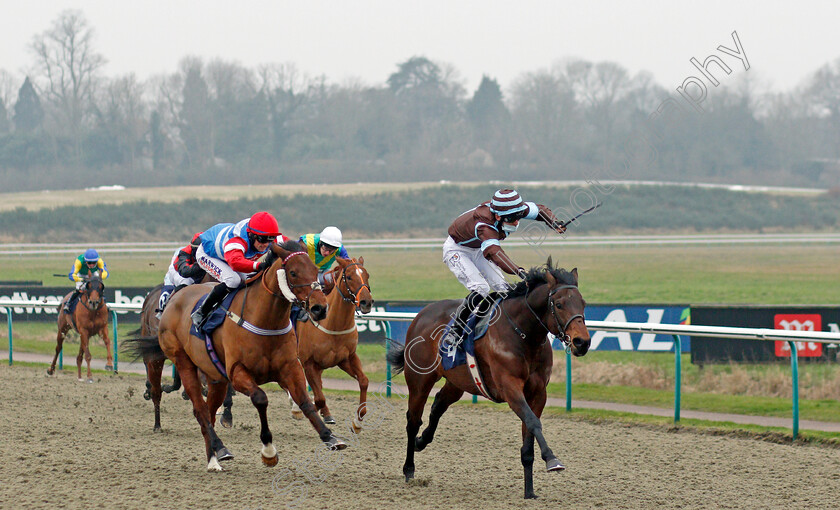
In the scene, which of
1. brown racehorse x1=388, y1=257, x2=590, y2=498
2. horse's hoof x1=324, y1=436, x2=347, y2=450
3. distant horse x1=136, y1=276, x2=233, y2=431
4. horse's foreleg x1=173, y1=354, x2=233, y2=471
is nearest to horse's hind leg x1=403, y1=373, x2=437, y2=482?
brown racehorse x1=388, y1=257, x2=590, y2=498

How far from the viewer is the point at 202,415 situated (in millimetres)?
6270

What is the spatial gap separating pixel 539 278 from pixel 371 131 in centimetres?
5135

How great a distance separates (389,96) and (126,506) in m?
55.8

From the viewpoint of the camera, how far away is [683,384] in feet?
32.5

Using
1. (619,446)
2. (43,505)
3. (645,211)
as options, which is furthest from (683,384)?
(645,211)

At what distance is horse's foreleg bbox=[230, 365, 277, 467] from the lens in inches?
218

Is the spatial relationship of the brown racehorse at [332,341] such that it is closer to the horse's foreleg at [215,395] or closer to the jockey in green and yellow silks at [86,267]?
the horse's foreleg at [215,395]

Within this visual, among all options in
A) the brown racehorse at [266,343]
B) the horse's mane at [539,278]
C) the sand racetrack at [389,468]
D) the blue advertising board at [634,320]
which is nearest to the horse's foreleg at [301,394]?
the brown racehorse at [266,343]

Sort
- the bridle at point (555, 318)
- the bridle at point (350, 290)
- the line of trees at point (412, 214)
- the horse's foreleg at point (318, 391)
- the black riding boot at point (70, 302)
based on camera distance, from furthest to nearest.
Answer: the line of trees at point (412, 214) < the black riding boot at point (70, 302) < the horse's foreleg at point (318, 391) < the bridle at point (350, 290) < the bridle at point (555, 318)

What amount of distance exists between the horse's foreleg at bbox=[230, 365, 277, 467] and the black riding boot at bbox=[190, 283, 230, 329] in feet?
1.76

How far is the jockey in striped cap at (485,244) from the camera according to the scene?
Answer: 562 centimetres

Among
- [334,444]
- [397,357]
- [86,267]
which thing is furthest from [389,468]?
[86,267]

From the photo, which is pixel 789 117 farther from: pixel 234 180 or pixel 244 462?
pixel 244 462

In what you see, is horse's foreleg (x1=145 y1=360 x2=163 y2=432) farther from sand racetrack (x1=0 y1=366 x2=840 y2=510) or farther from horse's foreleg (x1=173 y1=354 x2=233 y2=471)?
horse's foreleg (x1=173 y1=354 x2=233 y2=471)
